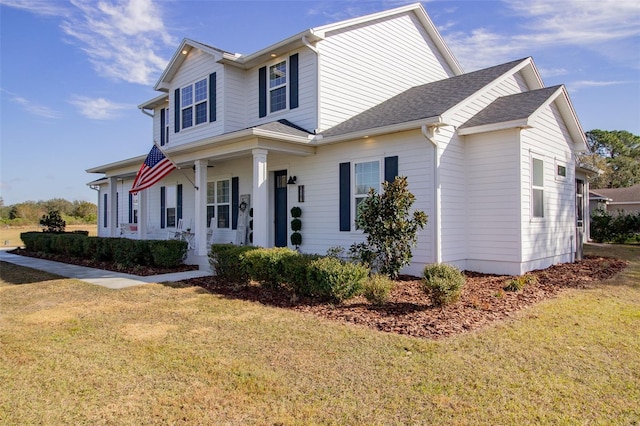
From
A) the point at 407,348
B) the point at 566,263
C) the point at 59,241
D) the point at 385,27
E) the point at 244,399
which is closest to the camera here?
the point at 244,399

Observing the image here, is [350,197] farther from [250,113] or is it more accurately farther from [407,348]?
[407,348]

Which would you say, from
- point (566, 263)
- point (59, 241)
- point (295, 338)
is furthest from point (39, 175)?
point (566, 263)

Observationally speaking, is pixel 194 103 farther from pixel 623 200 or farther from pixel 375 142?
Answer: pixel 623 200

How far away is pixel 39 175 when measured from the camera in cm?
2083

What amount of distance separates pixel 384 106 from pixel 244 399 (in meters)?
10.0

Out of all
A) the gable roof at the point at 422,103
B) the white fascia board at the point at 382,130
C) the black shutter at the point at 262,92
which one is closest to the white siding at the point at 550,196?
the gable roof at the point at 422,103

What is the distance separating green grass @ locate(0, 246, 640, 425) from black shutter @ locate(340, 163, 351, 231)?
431 cm

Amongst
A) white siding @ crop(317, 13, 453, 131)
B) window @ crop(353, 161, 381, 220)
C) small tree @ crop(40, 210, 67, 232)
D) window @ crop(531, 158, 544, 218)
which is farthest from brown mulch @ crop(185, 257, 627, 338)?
small tree @ crop(40, 210, 67, 232)

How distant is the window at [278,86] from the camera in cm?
1214

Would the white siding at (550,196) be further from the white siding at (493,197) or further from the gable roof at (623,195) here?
the gable roof at (623,195)

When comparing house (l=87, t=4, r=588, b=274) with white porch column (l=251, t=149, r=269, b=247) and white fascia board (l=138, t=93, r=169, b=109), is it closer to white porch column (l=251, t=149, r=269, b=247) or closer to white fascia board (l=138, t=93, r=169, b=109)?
white porch column (l=251, t=149, r=269, b=247)

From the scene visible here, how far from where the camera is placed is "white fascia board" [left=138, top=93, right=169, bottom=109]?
16.5 metres

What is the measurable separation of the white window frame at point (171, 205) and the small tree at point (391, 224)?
1064 centimetres

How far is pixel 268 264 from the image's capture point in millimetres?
7664
